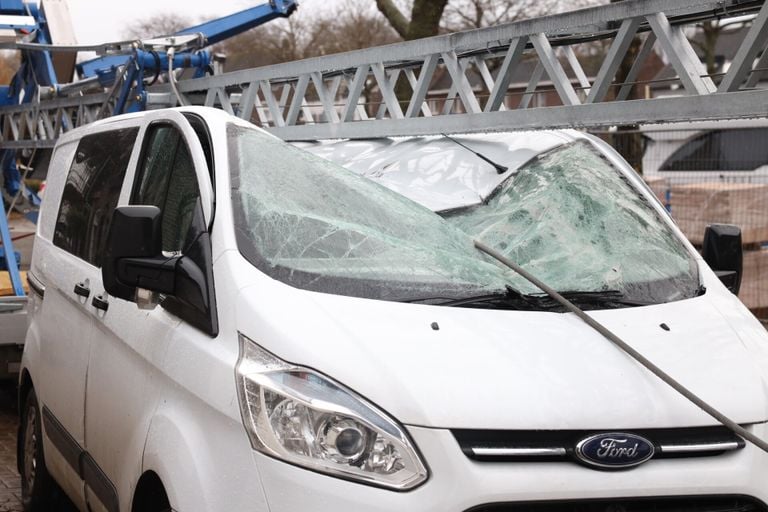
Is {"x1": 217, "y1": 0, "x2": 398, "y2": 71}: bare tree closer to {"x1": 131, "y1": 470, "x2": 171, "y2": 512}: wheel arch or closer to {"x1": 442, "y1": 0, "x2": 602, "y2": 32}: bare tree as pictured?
{"x1": 442, "y1": 0, "x2": 602, "y2": 32}: bare tree

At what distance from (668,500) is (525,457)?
0.42 metres

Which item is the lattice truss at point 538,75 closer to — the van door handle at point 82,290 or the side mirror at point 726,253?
the side mirror at point 726,253

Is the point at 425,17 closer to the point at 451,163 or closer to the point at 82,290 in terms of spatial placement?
the point at 451,163

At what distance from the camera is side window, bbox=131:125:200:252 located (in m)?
3.80

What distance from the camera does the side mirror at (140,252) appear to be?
3404mm

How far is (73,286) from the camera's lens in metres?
4.61

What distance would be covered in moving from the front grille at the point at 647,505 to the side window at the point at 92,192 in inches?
89.8

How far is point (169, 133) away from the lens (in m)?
4.18

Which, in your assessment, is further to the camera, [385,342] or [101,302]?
[101,302]

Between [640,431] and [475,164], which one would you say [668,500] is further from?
[475,164]

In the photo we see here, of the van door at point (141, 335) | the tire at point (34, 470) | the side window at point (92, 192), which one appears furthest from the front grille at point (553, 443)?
the tire at point (34, 470)

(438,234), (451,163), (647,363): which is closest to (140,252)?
(438,234)

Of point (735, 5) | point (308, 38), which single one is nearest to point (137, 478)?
point (735, 5)

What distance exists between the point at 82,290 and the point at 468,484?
219 cm
